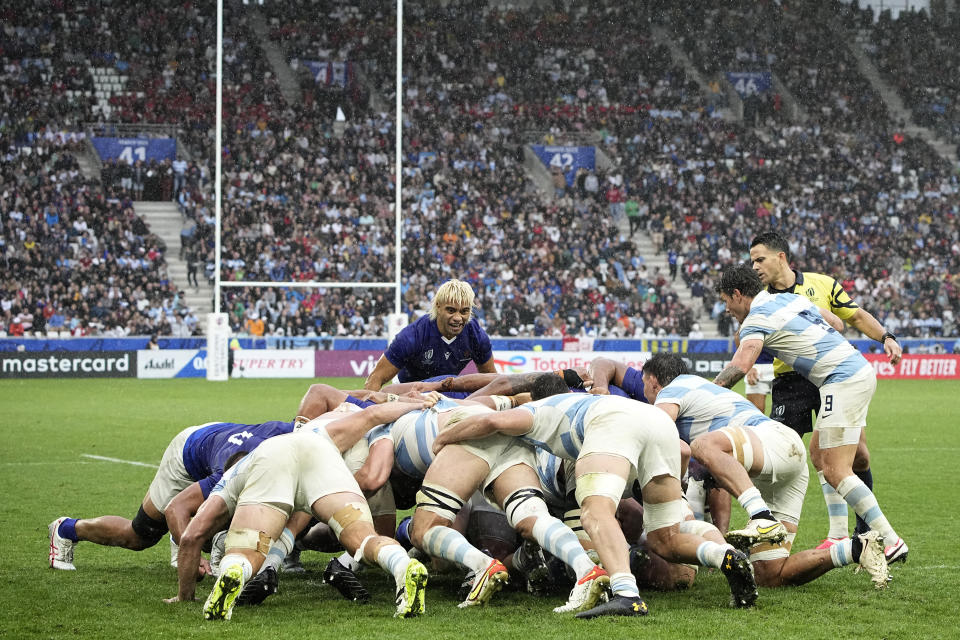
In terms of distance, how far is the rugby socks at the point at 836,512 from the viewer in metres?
7.54

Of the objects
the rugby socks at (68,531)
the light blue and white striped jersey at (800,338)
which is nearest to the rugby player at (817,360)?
the light blue and white striped jersey at (800,338)

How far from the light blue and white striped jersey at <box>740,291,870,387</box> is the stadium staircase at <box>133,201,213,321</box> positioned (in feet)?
82.1

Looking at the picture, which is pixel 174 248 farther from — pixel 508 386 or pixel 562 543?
pixel 562 543

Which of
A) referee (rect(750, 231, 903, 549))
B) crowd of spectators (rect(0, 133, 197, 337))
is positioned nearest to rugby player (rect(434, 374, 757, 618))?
referee (rect(750, 231, 903, 549))

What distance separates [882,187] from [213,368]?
A: 2282 centimetres

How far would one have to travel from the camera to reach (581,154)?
37.5 metres

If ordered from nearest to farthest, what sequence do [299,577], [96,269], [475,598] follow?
[475,598] < [299,577] < [96,269]

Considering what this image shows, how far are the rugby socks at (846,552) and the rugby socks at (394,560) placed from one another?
230 cm

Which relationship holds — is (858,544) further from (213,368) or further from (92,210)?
(92,210)

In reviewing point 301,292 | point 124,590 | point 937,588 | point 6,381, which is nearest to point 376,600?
point 124,590

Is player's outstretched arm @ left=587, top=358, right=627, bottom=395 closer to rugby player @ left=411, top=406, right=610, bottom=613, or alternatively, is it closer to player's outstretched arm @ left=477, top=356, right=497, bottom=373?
player's outstretched arm @ left=477, top=356, right=497, bottom=373

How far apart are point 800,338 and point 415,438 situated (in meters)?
2.58

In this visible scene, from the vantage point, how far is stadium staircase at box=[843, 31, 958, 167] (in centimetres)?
3919

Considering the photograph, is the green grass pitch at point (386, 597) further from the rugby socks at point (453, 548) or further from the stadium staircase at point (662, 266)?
the stadium staircase at point (662, 266)
